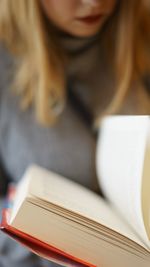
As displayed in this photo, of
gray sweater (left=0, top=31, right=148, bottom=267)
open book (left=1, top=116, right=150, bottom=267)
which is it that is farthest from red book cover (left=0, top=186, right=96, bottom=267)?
gray sweater (left=0, top=31, right=148, bottom=267)

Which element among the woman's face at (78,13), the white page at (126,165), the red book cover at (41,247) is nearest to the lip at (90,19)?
the woman's face at (78,13)

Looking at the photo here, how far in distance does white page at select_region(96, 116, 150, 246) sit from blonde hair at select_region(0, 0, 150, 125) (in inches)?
6.1

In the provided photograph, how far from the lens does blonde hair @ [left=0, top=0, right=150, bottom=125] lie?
693 mm

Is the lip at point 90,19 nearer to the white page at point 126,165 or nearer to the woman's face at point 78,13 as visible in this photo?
the woman's face at point 78,13

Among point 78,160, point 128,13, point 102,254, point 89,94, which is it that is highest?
point 128,13

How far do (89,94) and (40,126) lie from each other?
111 mm

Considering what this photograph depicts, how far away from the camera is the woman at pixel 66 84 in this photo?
0.70 meters

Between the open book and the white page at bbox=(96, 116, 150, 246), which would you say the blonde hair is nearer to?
the white page at bbox=(96, 116, 150, 246)

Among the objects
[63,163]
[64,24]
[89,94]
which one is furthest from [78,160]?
[64,24]

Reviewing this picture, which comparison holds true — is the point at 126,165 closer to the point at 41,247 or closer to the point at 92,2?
the point at 41,247

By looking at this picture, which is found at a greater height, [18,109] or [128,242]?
[18,109]

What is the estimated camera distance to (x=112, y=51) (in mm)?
750

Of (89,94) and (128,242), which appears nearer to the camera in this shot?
(128,242)

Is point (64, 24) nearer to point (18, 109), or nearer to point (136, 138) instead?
point (18, 109)
